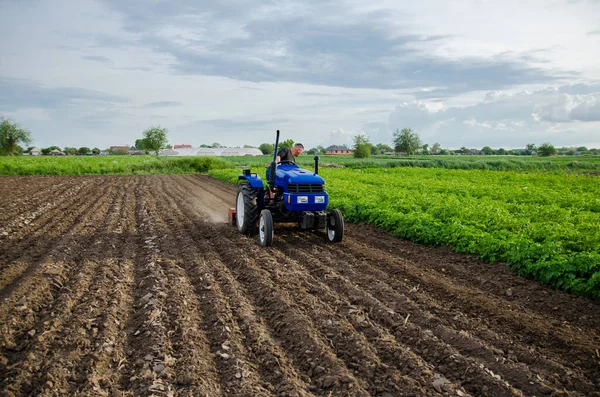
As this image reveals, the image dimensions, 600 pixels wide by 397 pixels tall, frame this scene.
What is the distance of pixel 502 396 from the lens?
13.0ft

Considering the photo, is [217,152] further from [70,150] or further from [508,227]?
[508,227]

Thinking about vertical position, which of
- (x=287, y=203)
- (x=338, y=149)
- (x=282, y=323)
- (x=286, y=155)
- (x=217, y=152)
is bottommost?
(x=282, y=323)

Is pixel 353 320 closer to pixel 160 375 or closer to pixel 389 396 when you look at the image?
pixel 389 396

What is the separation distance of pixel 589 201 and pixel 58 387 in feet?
47.8

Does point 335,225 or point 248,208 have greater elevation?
point 248,208

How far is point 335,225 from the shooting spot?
9406 mm

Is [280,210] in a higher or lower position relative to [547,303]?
higher

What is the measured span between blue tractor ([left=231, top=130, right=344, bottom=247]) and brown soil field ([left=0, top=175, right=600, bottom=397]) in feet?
1.49

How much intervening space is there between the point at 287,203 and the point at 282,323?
3.91m

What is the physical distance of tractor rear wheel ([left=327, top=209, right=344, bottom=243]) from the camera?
932 cm

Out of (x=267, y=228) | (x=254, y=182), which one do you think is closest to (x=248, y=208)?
(x=254, y=182)

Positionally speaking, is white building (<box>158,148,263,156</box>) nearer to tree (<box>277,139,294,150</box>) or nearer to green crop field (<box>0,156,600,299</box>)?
green crop field (<box>0,156,600,299</box>)

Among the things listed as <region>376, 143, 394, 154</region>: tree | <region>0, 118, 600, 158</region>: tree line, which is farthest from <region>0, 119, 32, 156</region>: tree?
<region>376, 143, 394, 154</region>: tree

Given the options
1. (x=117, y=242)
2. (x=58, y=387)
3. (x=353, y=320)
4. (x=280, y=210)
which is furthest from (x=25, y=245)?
(x=353, y=320)
